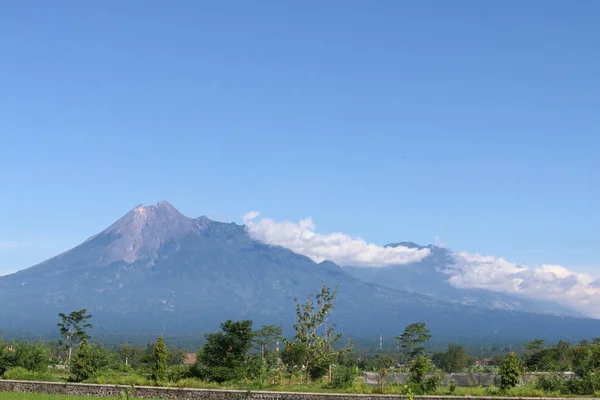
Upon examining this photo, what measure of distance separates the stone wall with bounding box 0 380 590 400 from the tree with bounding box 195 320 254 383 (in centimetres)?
249

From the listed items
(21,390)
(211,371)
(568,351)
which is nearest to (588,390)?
(211,371)

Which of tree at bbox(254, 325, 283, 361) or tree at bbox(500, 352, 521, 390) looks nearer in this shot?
tree at bbox(500, 352, 521, 390)

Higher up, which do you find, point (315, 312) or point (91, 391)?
point (315, 312)

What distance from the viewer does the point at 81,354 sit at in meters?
28.8

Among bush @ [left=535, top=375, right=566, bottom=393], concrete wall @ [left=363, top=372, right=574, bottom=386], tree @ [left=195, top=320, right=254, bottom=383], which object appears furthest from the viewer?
concrete wall @ [left=363, top=372, right=574, bottom=386]

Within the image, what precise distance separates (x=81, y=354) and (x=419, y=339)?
2194cm

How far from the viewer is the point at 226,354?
2917 centimetres

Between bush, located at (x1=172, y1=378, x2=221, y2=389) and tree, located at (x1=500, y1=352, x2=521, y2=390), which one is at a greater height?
tree, located at (x1=500, y1=352, x2=521, y2=390)

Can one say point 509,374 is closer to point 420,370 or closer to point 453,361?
point 420,370

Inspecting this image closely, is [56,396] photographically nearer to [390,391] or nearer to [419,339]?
[390,391]

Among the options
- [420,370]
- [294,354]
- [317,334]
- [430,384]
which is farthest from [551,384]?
[294,354]

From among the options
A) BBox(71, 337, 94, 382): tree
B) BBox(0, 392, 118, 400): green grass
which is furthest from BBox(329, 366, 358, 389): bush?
BBox(71, 337, 94, 382): tree

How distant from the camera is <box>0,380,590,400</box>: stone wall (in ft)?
80.5

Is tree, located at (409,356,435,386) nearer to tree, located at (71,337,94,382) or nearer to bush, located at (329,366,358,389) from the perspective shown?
Answer: bush, located at (329,366,358,389)
